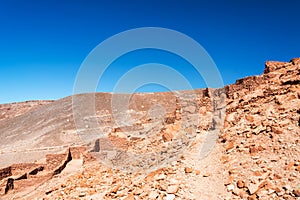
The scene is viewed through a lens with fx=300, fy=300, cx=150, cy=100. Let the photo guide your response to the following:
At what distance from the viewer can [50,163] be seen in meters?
15.8

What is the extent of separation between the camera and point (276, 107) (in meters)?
8.88

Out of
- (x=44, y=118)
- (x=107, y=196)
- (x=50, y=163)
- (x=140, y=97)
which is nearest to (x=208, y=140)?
(x=107, y=196)

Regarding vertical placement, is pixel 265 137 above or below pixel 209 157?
above

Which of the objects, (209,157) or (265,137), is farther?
(209,157)

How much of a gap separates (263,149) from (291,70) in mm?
4715

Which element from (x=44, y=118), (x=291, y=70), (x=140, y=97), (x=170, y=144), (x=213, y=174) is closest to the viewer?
(x=213, y=174)

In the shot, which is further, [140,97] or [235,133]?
[140,97]

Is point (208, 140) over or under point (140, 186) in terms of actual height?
over

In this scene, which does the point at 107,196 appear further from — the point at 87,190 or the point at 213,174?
the point at 213,174

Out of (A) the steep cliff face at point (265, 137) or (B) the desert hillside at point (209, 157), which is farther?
(B) the desert hillside at point (209, 157)

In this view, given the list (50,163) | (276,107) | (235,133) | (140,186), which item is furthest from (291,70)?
(50,163)

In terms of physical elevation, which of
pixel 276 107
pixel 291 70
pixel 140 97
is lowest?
pixel 276 107

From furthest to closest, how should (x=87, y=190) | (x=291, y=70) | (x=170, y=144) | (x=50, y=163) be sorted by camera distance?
(x=50, y=163), (x=291, y=70), (x=170, y=144), (x=87, y=190)

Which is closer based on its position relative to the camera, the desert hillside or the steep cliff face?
the steep cliff face
